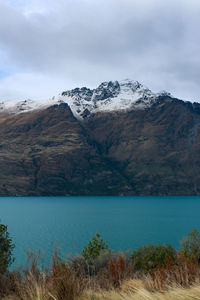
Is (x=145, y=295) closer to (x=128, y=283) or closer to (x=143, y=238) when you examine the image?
(x=128, y=283)

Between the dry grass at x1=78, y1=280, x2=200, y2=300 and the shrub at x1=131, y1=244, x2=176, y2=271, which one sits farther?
the shrub at x1=131, y1=244, x2=176, y2=271

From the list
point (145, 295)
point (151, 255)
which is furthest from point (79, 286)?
point (151, 255)

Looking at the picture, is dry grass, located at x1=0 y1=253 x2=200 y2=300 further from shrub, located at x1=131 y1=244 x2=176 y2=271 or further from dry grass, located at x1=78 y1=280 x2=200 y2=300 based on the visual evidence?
shrub, located at x1=131 y1=244 x2=176 y2=271

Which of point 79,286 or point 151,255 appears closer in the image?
point 79,286

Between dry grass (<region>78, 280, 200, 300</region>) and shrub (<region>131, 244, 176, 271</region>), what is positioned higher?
dry grass (<region>78, 280, 200, 300</region>)

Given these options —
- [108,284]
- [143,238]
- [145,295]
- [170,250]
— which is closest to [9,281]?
[108,284]

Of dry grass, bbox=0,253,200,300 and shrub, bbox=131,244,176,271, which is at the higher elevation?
dry grass, bbox=0,253,200,300

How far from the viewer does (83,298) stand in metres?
5.49

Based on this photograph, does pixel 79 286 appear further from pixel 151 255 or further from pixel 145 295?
pixel 151 255

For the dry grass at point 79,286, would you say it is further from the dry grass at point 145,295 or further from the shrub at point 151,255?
the shrub at point 151,255

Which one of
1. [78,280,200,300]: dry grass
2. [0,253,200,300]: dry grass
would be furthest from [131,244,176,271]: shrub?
[78,280,200,300]: dry grass

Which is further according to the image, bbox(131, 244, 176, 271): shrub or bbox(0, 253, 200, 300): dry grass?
bbox(131, 244, 176, 271): shrub

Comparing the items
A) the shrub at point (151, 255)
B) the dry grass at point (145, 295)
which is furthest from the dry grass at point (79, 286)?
the shrub at point (151, 255)

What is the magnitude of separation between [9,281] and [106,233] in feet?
212
